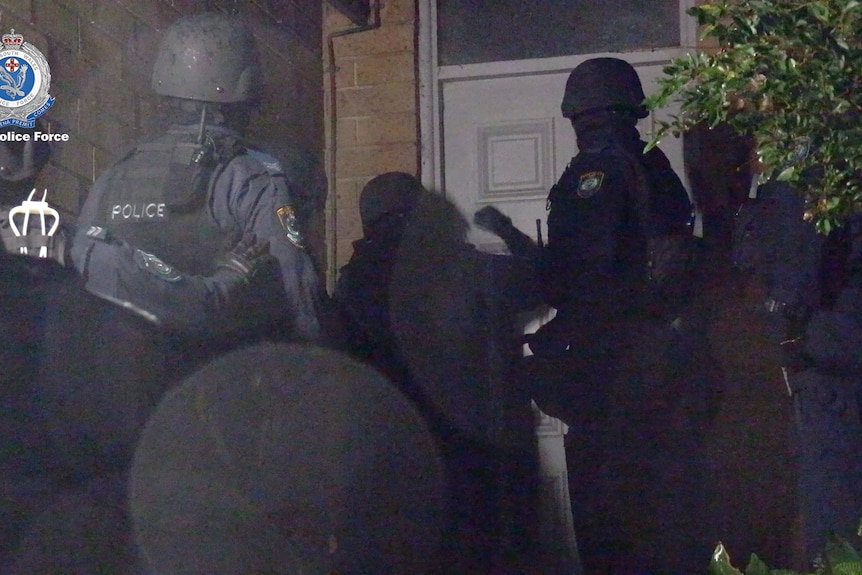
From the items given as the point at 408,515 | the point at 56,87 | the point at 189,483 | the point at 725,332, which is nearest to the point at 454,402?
the point at 408,515

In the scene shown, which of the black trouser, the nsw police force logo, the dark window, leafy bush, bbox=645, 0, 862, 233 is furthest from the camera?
the dark window

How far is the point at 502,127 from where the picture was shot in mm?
5004

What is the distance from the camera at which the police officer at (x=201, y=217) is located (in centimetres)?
305

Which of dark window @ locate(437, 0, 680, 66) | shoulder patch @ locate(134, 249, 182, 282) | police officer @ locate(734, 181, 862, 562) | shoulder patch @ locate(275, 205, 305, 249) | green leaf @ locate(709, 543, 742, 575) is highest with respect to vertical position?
dark window @ locate(437, 0, 680, 66)

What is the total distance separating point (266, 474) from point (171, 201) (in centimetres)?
86

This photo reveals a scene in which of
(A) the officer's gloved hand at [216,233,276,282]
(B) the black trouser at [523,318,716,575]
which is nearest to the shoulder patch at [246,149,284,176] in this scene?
(A) the officer's gloved hand at [216,233,276,282]

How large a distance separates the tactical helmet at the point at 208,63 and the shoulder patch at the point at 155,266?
56 cm

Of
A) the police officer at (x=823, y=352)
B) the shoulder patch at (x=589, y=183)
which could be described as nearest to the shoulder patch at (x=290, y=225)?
the shoulder patch at (x=589, y=183)

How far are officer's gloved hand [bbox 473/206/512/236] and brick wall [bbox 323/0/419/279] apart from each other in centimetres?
35

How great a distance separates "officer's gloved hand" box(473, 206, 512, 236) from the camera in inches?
194

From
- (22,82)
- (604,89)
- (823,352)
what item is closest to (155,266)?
(22,82)

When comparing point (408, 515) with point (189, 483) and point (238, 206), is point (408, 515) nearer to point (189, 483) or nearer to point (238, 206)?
point (189, 483)

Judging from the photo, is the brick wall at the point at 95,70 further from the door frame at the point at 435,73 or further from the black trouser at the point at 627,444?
the black trouser at the point at 627,444

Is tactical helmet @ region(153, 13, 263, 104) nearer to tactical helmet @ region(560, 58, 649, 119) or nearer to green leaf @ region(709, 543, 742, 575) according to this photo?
tactical helmet @ region(560, 58, 649, 119)
